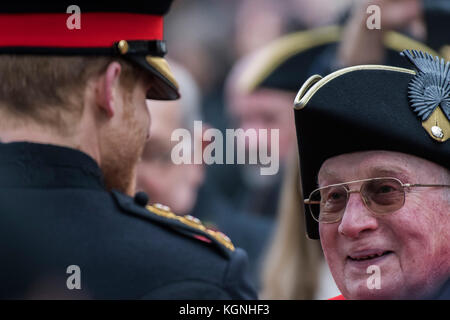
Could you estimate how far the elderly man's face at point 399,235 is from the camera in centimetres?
362

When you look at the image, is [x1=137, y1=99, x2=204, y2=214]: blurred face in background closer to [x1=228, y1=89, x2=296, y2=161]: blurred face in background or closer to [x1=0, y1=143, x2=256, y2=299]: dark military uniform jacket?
[x1=228, y1=89, x2=296, y2=161]: blurred face in background

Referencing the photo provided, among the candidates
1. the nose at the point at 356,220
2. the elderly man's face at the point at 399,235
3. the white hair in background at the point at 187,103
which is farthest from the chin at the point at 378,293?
the white hair in background at the point at 187,103

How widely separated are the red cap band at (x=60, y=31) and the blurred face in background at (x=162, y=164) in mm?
2032

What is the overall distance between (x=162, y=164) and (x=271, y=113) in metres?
1.34

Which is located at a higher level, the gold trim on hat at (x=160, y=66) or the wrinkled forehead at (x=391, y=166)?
the gold trim on hat at (x=160, y=66)

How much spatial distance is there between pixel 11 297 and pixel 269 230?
11.6 feet

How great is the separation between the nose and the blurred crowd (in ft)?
6.53

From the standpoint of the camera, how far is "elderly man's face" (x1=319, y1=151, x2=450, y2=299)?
3.62 metres

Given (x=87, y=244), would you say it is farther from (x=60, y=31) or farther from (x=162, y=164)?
(x=162, y=164)

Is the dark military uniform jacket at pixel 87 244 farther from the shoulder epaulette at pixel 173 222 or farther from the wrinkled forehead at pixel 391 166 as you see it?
the wrinkled forehead at pixel 391 166

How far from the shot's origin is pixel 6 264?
3.90m

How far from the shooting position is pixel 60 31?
4145 mm

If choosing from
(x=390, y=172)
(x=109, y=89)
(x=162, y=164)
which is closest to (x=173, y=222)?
(x=109, y=89)
